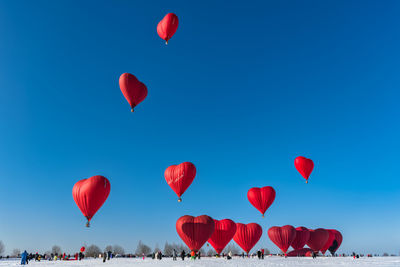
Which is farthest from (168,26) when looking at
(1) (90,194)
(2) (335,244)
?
(2) (335,244)

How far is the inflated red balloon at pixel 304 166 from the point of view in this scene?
169 ft

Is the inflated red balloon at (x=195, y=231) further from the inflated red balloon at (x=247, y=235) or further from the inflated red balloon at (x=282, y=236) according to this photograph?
the inflated red balloon at (x=282, y=236)

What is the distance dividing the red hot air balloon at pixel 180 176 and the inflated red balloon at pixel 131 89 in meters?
11.2

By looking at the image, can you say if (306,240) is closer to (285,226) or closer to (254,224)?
(285,226)

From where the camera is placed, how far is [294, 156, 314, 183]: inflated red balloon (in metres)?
51.4

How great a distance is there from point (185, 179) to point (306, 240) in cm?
4923

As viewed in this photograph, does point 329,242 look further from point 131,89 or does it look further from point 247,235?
point 131,89

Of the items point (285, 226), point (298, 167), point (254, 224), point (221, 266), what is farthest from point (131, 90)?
point (285, 226)

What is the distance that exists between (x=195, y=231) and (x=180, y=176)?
941 cm

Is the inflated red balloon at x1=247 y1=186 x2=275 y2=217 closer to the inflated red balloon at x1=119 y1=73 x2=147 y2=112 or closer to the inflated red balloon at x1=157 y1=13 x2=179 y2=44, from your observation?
the inflated red balloon at x1=119 y1=73 x2=147 y2=112

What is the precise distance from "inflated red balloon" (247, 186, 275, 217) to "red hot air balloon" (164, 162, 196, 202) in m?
18.0

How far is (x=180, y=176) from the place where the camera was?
138ft

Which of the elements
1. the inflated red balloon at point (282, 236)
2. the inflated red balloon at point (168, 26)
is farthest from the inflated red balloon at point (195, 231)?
the inflated red balloon at point (282, 236)

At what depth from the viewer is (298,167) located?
170 ft
